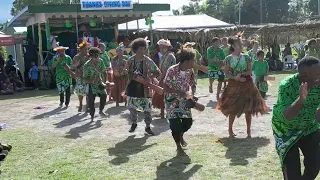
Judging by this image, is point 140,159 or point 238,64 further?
point 238,64

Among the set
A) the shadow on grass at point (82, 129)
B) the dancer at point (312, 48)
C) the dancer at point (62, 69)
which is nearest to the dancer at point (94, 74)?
the shadow on grass at point (82, 129)

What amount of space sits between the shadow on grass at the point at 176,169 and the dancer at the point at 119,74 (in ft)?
15.6

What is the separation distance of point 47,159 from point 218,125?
11.2 feet

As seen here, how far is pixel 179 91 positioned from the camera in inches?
242

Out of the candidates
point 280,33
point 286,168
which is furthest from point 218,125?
point 280,33

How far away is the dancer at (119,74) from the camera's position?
10.9 metres

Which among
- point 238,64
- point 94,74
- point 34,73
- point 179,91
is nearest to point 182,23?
point 34,73

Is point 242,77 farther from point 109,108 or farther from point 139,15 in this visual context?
point 139,15

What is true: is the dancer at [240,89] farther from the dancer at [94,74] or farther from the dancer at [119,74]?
the dancer at [119,74]

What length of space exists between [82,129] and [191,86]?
3.39m

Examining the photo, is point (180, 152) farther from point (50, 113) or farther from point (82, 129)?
point (50, 113)

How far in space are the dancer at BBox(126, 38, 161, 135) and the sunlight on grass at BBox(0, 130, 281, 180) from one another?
1.73ft

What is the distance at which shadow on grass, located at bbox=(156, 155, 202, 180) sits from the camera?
557 cm

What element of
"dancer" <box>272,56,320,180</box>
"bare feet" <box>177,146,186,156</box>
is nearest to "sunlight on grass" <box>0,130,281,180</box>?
"bare feet" <box>177,146,186,156</box>
